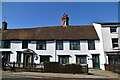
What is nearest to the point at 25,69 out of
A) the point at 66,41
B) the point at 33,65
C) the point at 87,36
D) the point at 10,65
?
the point at 33,65

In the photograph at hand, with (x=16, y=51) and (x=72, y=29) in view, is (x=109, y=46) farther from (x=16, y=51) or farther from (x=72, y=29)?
(x=16, y=51)

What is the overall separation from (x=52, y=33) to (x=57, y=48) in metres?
3.73

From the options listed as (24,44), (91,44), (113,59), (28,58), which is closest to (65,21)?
(91,44)

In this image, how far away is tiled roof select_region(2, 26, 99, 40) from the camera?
1021 inches

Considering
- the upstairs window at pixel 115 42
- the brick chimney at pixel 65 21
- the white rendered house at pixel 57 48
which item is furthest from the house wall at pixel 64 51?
the brick chimney at pixel 65 21

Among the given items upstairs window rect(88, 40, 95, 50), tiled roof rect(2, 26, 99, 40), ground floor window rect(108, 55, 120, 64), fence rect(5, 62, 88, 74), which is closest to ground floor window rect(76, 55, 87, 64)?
upstairs window rect(88, 40, 95, 50)

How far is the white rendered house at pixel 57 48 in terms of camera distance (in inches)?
969

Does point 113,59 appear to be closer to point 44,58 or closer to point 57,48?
point 57,48

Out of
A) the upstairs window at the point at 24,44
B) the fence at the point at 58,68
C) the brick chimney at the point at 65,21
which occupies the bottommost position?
the fence at the point at 58,68

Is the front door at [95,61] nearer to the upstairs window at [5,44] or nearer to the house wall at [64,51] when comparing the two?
the house wall at [64,51]

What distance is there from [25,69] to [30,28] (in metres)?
14.3

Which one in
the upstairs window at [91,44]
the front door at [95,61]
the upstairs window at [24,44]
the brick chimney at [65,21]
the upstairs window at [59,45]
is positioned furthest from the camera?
the brick chimney at [65,21]

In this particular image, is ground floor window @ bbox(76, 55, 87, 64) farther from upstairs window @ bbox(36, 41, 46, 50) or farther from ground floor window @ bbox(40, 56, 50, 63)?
upstairs window @ bbox(36, 41, 46, 50)

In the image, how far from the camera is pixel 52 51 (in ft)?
82.7
